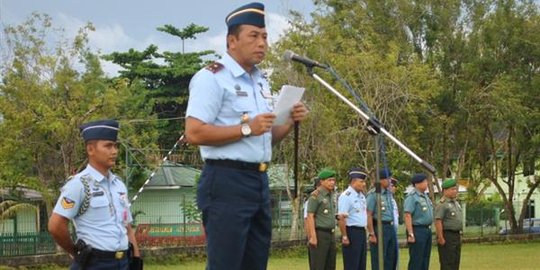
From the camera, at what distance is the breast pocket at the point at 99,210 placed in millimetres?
5375

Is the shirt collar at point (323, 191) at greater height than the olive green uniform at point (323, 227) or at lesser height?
greater

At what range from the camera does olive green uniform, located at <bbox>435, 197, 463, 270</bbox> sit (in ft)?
40.9

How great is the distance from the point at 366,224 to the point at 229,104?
Result: 325 inches

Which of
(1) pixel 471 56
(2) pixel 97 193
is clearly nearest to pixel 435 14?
(1) pixel 471 56

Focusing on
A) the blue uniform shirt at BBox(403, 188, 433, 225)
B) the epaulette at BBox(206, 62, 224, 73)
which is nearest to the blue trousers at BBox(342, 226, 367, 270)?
the blue uniform shirt at BBox(403, 188, 433, 225)

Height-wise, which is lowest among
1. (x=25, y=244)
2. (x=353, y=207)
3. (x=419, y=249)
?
(x=25, y=244)

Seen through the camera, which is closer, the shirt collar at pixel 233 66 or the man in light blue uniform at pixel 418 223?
the shirt collar at pixel 233 66

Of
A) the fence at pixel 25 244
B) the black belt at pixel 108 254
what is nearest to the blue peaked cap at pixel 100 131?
the black belt at pixel 108 254

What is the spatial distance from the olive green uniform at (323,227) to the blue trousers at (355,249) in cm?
23

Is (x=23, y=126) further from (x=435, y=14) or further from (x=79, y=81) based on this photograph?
(x=435, y=14)

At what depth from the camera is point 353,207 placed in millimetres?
11953

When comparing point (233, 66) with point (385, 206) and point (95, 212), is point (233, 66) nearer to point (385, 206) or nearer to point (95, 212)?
point (95, 212)

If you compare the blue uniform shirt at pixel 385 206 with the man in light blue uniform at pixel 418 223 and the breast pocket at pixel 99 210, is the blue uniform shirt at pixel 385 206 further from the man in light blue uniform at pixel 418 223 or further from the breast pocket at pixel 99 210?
the breast pocket at pixel 99 210

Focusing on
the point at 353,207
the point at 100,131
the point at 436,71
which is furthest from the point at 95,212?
the point at 436,71
